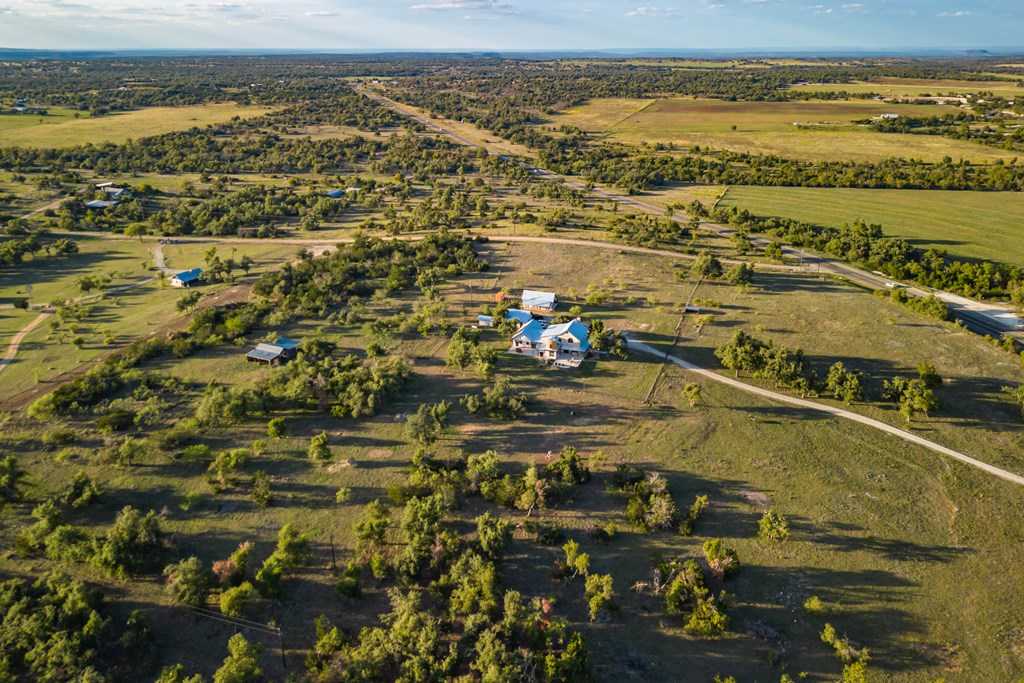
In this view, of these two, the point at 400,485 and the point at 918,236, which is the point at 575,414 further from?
the point at 918,236

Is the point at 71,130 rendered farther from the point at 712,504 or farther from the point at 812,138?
the point at 812,138

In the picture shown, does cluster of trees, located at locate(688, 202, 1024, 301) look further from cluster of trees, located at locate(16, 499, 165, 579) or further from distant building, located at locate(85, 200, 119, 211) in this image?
distant building, located at locate(85, 200, 119, 211)

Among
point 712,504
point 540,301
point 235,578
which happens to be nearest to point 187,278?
point 540,301

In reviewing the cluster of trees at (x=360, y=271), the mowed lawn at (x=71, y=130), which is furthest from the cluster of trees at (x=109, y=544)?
the mowed lawn at (x=71, y=130)

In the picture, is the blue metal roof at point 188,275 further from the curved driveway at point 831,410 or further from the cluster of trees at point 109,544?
the curved driveway at point 831,410

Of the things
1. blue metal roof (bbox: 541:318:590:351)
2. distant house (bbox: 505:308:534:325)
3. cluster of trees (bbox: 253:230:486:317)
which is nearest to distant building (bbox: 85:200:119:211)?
cluster of trees (bbox: 253:230:486:317)
